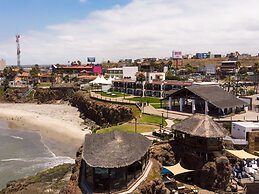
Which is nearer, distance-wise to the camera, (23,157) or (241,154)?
(241,154)

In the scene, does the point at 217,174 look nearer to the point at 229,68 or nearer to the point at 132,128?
the point at 132,128

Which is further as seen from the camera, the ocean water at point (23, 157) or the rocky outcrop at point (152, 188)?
the ocean water at point (23, 157)

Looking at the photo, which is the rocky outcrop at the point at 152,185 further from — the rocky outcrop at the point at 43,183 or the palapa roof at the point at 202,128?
the rocky outcrop at the point at 43,183

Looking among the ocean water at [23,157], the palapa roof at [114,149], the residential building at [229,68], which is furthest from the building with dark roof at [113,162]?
the residential building at [229,68]

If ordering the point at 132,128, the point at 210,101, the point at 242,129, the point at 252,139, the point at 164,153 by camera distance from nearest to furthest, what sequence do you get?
the point at 164,153, the point at 252,139, the point at 242,129, the point at 132,128, the point at 210,101

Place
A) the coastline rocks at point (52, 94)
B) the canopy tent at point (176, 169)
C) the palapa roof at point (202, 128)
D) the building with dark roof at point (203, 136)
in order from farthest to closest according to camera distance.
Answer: the coastline rocks at point (52, 94) < the building with dark roof at point (203, 136) < the palapa roof at point (202, 128) < the canopy tent at point (176, 169)

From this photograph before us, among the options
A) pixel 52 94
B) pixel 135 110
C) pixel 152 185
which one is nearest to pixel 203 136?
pixel 152 185

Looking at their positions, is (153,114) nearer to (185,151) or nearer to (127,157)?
(185,151)
